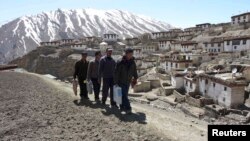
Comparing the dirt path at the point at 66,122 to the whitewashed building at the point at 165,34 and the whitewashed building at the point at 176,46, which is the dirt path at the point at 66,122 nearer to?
the whitewashed building at the point at 176,46

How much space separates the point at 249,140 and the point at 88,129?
402 centimetres

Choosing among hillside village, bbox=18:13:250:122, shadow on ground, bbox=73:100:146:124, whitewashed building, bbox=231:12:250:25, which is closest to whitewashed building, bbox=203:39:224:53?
hillside village, bbox=18:13:250:122

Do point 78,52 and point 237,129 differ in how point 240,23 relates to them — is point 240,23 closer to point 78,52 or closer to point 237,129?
point 78,52

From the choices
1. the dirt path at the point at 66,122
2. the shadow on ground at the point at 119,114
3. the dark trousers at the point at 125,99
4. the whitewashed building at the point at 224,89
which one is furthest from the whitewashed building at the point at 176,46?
the dark trousers at the point at 125,99

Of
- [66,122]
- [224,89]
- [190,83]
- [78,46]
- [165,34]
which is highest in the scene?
[165,34]

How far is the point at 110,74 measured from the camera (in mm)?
11453

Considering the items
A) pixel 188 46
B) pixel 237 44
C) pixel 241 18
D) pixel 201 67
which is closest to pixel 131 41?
pixel 241 18

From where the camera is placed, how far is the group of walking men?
416 inches

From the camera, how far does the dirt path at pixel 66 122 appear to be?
28.1 feet

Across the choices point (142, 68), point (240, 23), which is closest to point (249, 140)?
point (142, 68)

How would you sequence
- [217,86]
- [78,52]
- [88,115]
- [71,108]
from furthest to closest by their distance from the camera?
[78,52] → [217,86] → [71,108] → [88,115]

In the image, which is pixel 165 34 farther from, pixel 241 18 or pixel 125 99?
pixel 125 99

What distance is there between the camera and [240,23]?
76562 millimetres

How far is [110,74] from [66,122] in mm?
2452
